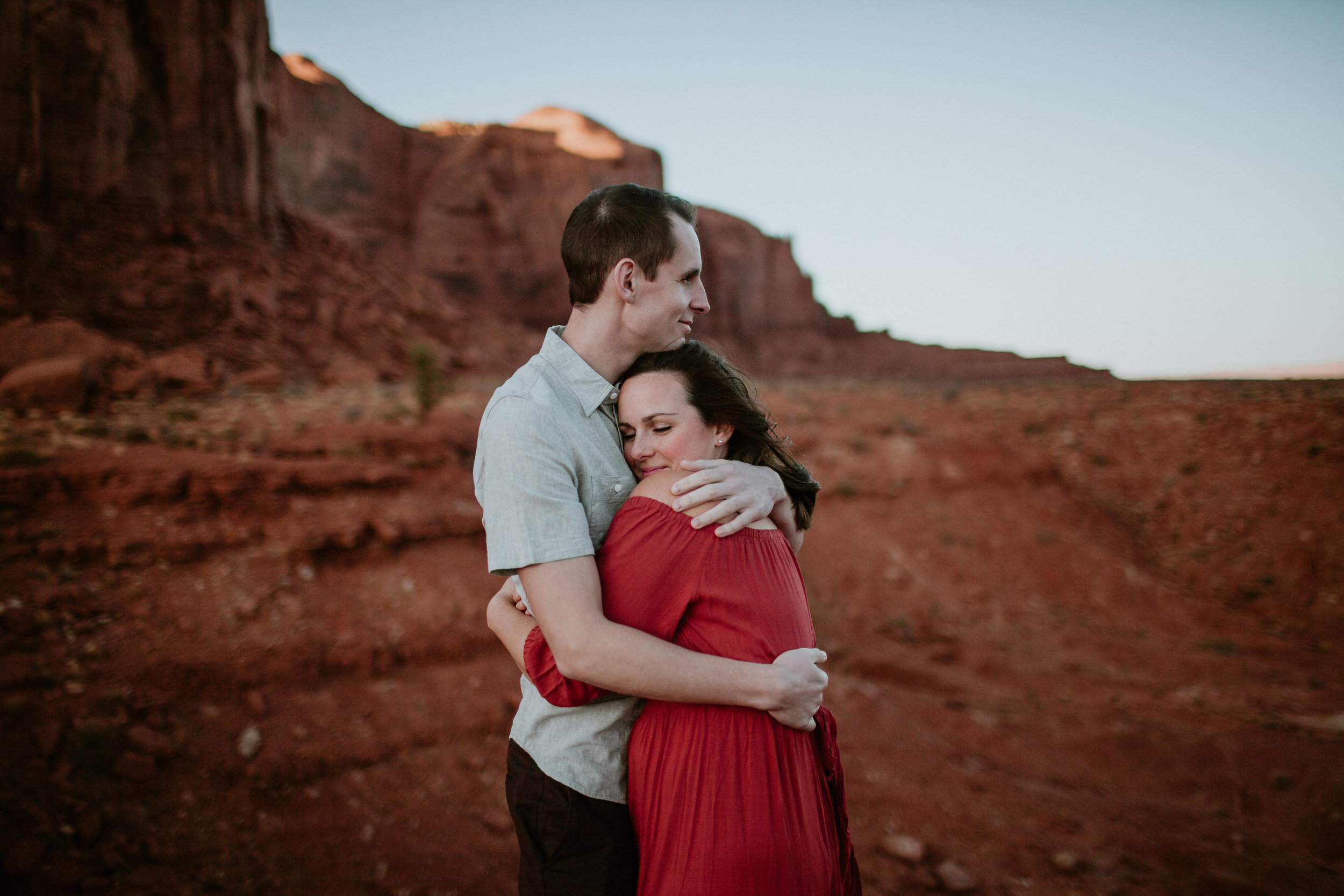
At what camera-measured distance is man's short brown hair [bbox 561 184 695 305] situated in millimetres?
2020

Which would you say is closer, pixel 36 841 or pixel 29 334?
pixel 36 841

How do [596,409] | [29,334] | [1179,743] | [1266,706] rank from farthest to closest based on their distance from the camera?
[29,334] < [1266,706] < [1179,743] < [596,409]

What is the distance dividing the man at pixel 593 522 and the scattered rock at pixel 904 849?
3.73 metres

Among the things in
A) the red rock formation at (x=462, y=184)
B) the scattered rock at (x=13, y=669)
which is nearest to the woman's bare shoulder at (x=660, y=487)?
the scattered rock at (x=13, y=669)

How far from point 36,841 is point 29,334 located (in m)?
10.5

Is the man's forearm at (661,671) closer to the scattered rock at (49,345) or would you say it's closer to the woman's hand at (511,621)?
the woman's hand at (511,621)

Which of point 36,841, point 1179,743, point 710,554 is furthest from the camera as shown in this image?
point 1179,743

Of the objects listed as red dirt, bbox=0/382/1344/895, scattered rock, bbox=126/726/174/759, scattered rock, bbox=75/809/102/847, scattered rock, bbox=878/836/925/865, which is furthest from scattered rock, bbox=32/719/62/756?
scattered rock, bbox=878/836/925/865

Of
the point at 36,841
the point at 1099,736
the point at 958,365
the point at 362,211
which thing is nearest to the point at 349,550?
the point at 36,841

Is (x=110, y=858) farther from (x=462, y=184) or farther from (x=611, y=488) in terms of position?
(x=462, y=184)

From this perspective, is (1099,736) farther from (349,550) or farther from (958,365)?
(958,365)

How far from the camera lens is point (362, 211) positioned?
1628 inches

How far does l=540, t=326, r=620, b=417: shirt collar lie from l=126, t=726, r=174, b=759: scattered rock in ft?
16.1

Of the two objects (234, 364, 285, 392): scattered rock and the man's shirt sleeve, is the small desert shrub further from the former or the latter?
the man's shirt sleeve
